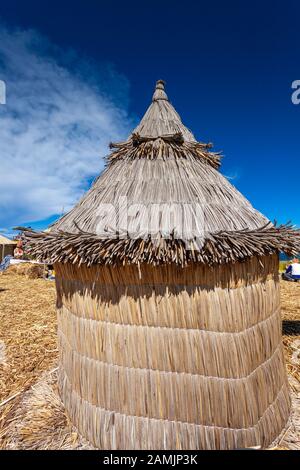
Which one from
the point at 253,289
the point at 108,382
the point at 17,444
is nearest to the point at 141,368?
the point at 108,382

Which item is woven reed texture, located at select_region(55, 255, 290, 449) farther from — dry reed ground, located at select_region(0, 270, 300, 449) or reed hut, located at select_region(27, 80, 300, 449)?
dry reed ground, located at select_region(0, 270, 300, 449)

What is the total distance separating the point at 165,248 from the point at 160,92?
3.06m

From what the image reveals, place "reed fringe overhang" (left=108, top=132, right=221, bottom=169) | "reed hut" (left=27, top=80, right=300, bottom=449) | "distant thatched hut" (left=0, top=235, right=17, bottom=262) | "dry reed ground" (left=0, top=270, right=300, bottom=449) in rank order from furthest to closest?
"distant thatched hut" (left=0, top=235, right=17, bottom=262), "reed fringe overhang" (left=108, top=132, right=221, bottom=169), "dry reed ground" (left=0, top=270, right=300, bottom=449), "reed hut" (left=27, top=80, right=300, bottom=449)

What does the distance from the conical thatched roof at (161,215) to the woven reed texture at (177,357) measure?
24 cm

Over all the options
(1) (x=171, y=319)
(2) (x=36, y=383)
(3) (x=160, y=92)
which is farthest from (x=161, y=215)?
(2) (x=36, y=383)

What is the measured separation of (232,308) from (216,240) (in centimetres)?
68

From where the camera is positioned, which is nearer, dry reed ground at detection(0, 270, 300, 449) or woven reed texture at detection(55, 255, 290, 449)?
woven reed texture at detection(55, 255, 290, 449)

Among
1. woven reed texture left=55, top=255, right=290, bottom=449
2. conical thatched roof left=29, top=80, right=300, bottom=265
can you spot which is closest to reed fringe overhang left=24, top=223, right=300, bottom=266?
conical thatched roof left=29, top=80, right=300, bottom=265

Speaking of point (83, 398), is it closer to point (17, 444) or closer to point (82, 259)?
point (17, 444)

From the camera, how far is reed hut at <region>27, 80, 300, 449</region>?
237 cm

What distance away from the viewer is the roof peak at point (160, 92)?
4.13 meters

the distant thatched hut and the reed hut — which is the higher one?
the distant thatched hut

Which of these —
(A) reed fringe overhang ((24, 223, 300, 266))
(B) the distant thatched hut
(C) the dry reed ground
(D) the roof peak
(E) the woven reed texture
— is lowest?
(C) the dry reed ground

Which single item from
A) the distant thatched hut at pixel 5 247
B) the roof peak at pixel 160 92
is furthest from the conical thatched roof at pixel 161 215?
the distant thatched hut at pixel 5 247
